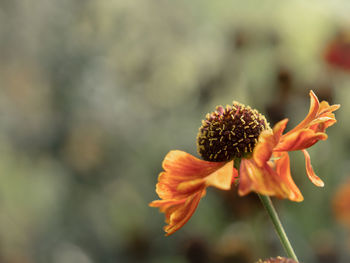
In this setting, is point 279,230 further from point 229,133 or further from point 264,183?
point 229,133

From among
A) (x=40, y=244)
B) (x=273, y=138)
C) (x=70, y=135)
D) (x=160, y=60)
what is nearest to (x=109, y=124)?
(x=70, y=135)

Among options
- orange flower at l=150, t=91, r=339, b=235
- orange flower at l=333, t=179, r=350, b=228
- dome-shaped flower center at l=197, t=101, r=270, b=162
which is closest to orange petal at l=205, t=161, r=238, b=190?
orange flower at l=150, t=91, r=339, b=235

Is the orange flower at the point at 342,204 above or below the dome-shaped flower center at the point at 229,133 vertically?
above

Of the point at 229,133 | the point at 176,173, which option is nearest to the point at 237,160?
the point at 229,133

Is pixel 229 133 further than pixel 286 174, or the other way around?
pixel 229 133

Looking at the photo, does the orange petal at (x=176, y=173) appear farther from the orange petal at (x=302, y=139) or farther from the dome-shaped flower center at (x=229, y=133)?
the orange petal at (x=302, y=139)

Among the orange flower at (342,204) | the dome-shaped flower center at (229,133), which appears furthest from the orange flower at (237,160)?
the orange flower at (342,204)

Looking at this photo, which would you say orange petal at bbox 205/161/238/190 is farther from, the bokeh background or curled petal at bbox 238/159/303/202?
the bokeh background
